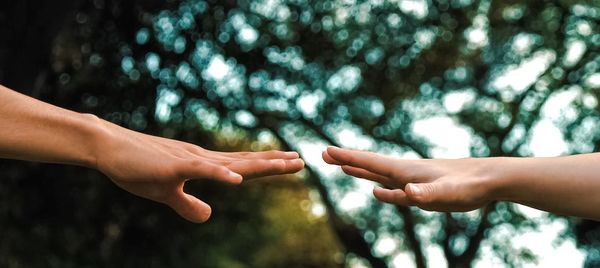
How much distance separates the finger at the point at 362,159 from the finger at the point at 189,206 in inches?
13.2

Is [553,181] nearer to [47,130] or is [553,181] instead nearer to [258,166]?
[258,166]

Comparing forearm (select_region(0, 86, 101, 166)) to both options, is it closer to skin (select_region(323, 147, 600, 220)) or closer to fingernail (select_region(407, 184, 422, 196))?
skin (select_region(323, 147, 600, 220))

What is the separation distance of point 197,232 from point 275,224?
3.84m

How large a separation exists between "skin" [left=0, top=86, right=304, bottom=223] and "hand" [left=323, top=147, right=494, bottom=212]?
15 cm

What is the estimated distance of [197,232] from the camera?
35.0ft

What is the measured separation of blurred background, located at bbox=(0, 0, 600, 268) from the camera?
9.66m

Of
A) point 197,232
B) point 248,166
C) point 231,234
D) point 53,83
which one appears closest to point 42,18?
point 53,83

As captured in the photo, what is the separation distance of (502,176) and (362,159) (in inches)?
13.4

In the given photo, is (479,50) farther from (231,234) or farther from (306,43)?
(231,234)

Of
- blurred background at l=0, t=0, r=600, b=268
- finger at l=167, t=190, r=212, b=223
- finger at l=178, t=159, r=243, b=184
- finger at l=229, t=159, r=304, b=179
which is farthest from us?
blurred background at l=0, t=0, r=600, b=268

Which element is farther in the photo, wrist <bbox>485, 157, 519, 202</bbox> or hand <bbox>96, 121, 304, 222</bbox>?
wrist <bbox>485, 157, 519, 202</bbox>

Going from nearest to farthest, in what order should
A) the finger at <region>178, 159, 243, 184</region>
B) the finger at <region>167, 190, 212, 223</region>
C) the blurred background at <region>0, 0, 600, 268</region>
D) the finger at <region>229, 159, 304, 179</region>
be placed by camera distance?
the finger at <region>178, 159, 243, 184</region>
the finger at <region>229, 159, 304, 179</region>
the finger at <region>167, 190, 212, 223</region>
the blurred background at <region>0, 0, 600, 268</region>

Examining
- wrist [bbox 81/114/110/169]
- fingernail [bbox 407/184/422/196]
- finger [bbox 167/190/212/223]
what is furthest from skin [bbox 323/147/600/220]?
wrist [bbox 81/114/110/169]

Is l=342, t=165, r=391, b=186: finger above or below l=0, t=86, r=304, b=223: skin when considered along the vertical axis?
above
